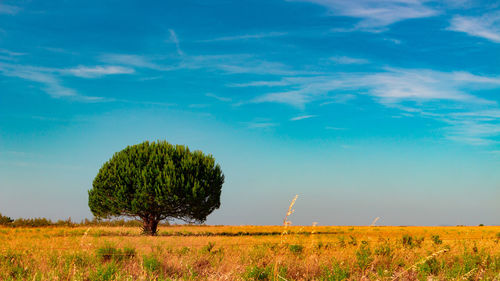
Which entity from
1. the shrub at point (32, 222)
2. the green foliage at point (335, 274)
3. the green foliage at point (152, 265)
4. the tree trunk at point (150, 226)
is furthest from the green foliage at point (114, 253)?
the shrub at point (32, 222)

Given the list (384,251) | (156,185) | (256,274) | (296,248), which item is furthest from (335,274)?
(156,185)

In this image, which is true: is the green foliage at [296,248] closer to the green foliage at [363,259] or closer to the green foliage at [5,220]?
the green foliage at [363,259]

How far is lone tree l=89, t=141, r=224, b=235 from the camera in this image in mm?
31234

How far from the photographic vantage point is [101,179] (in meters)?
33.7

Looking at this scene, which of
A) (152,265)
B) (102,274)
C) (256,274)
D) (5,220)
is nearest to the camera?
(102,274)

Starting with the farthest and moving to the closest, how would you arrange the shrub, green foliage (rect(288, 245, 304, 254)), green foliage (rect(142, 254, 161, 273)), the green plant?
the shrub < green foliage (rect(288, 245, 304, 254)) < the green plant < green foliage (rect(142, 254, 161, 273))

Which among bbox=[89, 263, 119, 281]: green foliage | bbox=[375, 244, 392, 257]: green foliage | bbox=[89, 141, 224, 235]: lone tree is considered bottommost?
bbox=[89, 263, 119, 281]: green foliage

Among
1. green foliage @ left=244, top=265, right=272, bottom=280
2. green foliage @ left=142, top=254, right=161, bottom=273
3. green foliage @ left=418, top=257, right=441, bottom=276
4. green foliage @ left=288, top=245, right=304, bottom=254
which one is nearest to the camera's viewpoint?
green foliage @ left=244, top=265, right=272, bottom=280

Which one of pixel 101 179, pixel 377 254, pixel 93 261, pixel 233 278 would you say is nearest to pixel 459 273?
pixel 377 254

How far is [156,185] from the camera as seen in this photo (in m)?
30.9

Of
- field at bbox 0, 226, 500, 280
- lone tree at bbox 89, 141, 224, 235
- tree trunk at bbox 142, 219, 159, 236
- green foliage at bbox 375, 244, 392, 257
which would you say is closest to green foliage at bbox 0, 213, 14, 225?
lone tree at bbox 89, 141, 224, 235

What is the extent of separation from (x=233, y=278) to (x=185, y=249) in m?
3.21

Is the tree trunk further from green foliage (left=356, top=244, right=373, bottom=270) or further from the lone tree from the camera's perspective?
green foliage (left=356, top=244, right=373, bottom=270)

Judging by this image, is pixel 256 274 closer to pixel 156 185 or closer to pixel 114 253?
pixel 114 253
